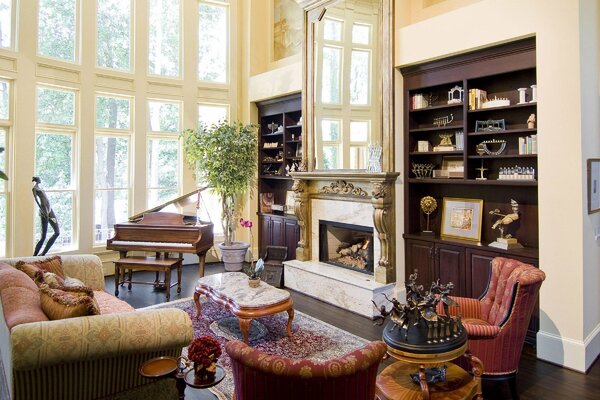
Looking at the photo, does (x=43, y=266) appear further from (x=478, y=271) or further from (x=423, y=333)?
(x=478, y=271)

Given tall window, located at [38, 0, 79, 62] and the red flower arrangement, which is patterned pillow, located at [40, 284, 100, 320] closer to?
the red flower arrangement

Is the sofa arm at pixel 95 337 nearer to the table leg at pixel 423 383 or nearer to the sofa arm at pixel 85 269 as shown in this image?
the table leg at pixel 423 383

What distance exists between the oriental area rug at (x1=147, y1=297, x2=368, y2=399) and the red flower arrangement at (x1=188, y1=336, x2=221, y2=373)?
3.89 feet

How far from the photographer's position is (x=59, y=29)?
6.43 m

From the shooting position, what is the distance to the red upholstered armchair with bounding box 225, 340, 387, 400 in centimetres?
176

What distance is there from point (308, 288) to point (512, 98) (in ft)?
11.6

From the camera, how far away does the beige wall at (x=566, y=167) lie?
350 centimetres

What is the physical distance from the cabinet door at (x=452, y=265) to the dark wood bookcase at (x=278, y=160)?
2696mm

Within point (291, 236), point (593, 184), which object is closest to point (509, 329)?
point (593, 184)

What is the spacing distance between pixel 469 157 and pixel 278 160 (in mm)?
3754

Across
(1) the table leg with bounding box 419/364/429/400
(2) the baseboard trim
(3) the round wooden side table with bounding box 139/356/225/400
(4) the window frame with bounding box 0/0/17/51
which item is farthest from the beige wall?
(4) the window frame with bounding box 0/0/17/51

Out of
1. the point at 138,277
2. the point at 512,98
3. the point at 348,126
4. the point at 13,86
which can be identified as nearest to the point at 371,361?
the point at 512,98

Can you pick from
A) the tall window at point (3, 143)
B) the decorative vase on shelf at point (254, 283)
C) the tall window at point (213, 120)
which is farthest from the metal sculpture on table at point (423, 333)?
the tall window at point (3, 143)

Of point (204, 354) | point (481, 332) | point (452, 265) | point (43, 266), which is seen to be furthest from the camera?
point (452, 265)
